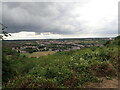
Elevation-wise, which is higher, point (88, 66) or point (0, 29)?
point (0, 29)

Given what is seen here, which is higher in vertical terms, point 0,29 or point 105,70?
point 0,29

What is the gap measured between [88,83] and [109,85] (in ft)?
2.92

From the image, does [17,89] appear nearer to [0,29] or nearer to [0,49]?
[0,49]

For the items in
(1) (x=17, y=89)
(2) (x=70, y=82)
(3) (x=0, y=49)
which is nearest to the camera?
(1) (x=17, y=89)

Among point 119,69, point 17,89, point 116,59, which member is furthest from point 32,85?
point 116,59

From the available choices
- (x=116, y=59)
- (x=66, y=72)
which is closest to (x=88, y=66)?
(x=66, y=72)

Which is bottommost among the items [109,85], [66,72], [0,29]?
[109,85]

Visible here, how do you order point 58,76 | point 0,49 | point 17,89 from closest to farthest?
point 17,89 → point 58,76 → point 0,49

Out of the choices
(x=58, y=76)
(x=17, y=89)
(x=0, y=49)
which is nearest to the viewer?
(x=17, y=89)

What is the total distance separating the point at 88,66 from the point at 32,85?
3532 mm

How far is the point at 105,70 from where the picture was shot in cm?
800

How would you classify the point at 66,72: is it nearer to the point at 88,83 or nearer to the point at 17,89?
the point at 88,83

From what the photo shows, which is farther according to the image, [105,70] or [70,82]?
[105,70]

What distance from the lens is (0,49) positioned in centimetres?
873
